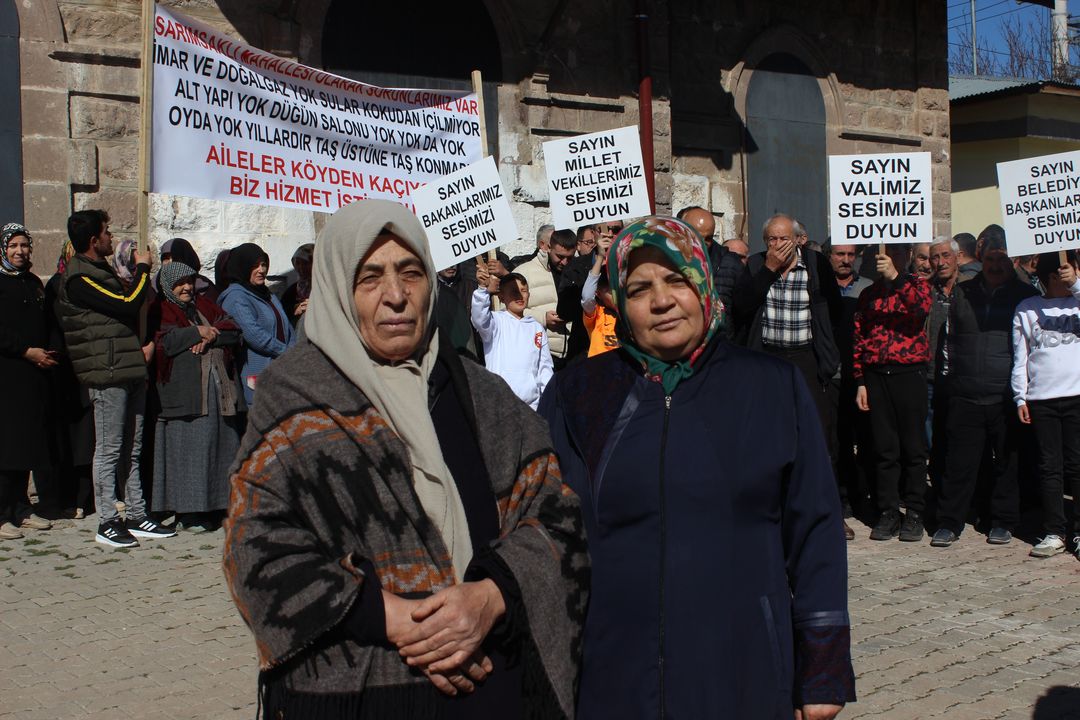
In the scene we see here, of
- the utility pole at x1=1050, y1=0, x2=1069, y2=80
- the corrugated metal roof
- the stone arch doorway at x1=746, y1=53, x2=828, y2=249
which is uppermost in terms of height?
the utility pole at x1=1050, y1=0, x2=1069, y2=80

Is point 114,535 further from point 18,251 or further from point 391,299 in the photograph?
point 391,299

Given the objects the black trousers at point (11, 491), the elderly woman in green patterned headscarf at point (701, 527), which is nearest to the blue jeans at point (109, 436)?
the black trousers at point (11, 491)

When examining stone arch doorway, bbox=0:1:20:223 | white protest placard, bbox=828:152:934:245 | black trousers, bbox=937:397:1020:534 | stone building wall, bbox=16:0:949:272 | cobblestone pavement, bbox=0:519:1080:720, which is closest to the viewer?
cobblestone pavement, bbox=0:519:1080:720

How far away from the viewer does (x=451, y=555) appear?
2693 millimetres

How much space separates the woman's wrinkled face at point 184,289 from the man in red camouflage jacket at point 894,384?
4.82 metres

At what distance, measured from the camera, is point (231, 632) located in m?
6.17

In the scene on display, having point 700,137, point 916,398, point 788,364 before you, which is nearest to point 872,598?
point 916,398

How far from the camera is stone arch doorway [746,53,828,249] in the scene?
46.5 feet

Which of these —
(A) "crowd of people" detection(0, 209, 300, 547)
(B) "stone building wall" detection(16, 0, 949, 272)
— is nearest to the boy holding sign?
(A) "crowd of people" detection(0, 209, 300, 547)

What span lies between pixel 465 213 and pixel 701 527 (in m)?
5.89

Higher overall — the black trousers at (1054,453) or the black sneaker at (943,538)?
the black trousers at (1054,453)

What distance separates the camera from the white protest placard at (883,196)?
324 inches

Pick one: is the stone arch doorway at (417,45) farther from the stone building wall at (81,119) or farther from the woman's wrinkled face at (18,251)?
the woman's wrinkled face at (18,251)

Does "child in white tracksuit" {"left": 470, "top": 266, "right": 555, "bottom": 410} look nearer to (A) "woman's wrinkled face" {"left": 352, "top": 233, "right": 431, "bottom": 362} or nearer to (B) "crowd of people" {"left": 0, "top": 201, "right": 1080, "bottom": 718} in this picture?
(B) "crowd of people" {"left": 0, "top": 201, "right": 1080, "bottom": 718}
